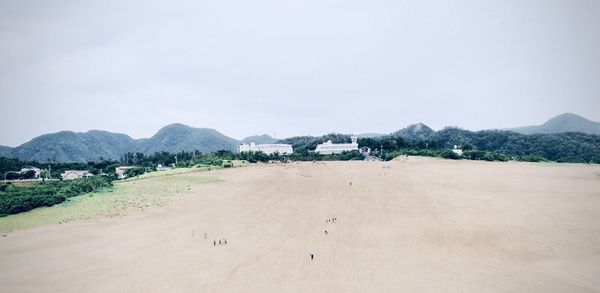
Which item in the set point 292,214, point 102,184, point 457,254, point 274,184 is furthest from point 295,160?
point 457,254

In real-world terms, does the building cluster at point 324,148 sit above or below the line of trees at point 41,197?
above

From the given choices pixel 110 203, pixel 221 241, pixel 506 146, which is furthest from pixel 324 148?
pixel 221 241

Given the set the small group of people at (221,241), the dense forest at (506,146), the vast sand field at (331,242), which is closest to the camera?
the vast sand field at (331,242)

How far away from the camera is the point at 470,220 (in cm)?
3262

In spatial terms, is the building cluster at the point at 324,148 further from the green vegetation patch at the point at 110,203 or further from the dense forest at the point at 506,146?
the green vegetation patch at the point at 110,203

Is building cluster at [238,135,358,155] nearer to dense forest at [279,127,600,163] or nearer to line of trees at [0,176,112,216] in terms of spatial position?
dense forest at [279,127,600,163]

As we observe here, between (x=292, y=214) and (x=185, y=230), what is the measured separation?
9725 mm

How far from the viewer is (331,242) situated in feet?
92.0

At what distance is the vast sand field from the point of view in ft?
70.8

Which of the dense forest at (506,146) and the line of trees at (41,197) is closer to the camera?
the line of trees at (41,197)

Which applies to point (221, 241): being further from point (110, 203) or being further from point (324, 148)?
point (324, 148)

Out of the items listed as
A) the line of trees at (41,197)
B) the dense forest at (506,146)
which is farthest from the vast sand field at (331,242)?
the dense forest at (506,146)

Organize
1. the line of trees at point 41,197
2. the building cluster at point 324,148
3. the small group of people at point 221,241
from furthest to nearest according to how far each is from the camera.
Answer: the building cluster at point 324,148 → the line of trees at point 41,197 → the small group of people at point 221,241

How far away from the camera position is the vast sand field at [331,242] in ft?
70.8
